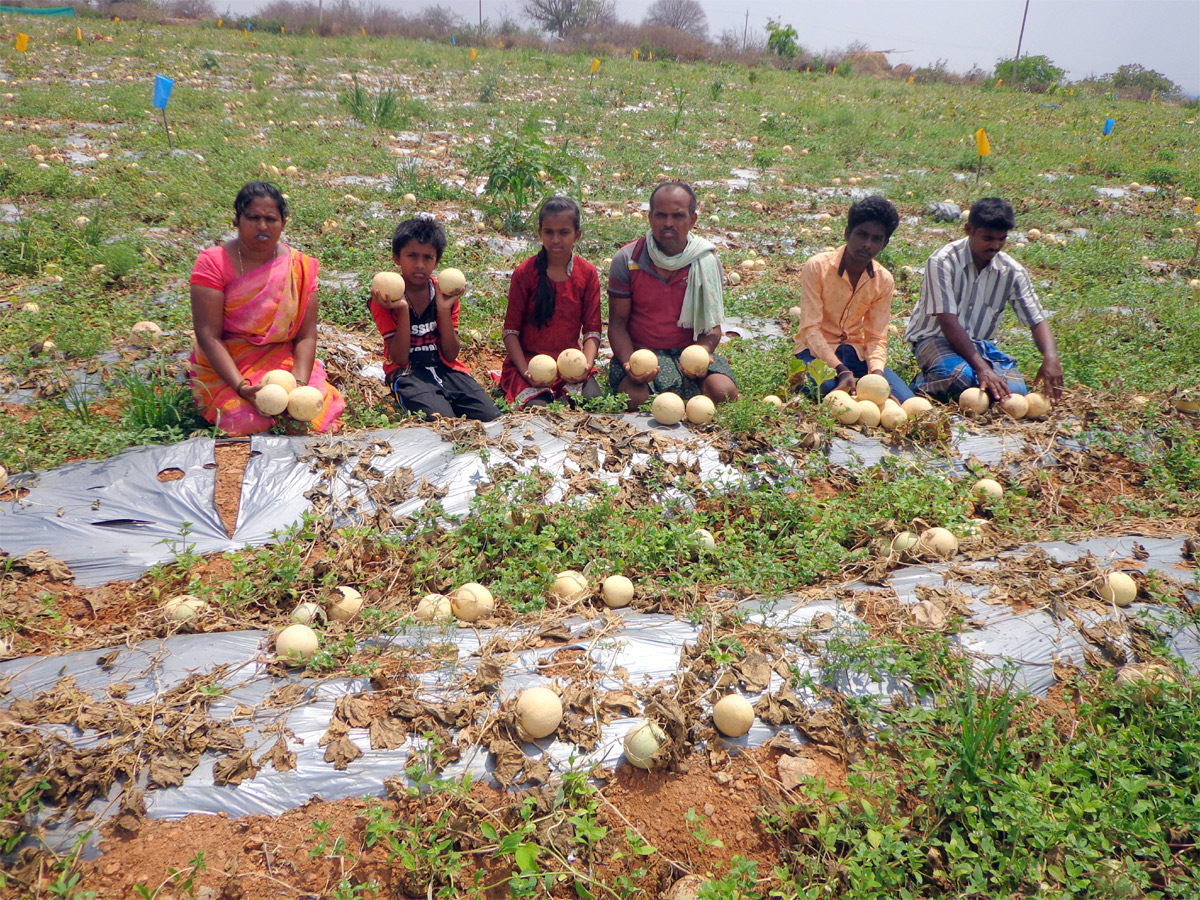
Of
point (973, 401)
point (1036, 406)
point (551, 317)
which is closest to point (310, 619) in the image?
point (551, 317)

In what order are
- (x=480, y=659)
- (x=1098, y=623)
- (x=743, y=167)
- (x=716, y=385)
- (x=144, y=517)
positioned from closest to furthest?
1. (x=480, y=659)
2. (x=1098, y=623)
3. (x=144, y=517)
4. (x=716, y=385)
5. (x=743, y=167)

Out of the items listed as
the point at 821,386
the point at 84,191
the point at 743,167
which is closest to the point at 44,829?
the point at 821,386

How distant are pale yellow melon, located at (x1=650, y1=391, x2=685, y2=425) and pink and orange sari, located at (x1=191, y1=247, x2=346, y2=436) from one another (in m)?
1.82

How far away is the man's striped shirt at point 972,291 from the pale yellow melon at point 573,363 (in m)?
2.39

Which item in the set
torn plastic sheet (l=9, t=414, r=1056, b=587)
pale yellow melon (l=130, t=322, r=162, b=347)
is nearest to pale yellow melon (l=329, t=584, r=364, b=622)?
torn plastic sheet (l=9, t=414, r=1056, b=587)

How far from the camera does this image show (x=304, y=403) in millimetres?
3750

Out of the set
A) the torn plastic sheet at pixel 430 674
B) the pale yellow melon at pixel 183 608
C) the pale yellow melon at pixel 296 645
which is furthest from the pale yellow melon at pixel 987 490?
the pale yellow melon at pixel 183 608

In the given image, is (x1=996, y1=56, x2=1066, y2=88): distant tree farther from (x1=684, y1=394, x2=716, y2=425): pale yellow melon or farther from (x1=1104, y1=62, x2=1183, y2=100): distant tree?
(x1=684, y1=394, x2=716, y2=425): pale yellow melon

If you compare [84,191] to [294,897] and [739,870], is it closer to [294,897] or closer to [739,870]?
[294,897]

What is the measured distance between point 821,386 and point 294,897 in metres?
3.86

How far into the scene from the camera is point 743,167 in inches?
445

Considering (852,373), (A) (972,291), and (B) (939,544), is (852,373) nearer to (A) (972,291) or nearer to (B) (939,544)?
(A) (972,291)

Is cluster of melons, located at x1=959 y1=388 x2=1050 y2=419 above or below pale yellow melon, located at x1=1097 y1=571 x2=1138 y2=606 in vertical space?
above

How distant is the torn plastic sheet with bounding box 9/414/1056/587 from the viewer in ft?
9.84
